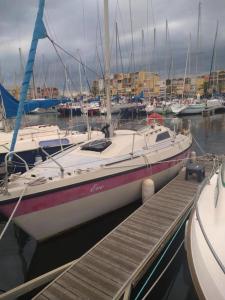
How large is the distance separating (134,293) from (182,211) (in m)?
2.43

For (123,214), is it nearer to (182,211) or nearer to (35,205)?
(182,211)

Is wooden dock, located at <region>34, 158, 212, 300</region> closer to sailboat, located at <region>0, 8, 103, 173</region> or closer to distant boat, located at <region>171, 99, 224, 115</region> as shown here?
sailboat, located at <region>0, 8, 103, 173</region>

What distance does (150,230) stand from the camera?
5.79 meters

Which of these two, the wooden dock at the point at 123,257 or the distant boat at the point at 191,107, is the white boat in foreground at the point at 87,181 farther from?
the distant boat at the point at 191,107

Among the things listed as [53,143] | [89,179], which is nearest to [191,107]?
[53,143]

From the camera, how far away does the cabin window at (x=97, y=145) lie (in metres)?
7.85

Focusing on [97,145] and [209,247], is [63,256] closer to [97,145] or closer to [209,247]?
[97,145]

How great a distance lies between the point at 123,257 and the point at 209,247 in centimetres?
231

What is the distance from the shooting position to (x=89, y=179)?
6.46 metres

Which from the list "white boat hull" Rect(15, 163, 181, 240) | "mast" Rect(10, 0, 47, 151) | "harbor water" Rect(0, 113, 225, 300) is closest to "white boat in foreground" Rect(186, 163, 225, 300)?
"harbor water" Rect(0, 113, 225, 300)

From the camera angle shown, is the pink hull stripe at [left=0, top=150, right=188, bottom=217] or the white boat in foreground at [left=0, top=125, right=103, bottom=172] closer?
the pink hull stripe at [left=0, top=150, right=188, bottom=217]

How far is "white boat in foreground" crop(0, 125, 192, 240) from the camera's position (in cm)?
582

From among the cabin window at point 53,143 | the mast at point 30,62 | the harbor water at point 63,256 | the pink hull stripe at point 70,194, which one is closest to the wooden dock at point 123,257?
the harbor water at point 63,256

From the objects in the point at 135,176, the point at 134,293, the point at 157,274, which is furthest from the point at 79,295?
the point at 135,176
